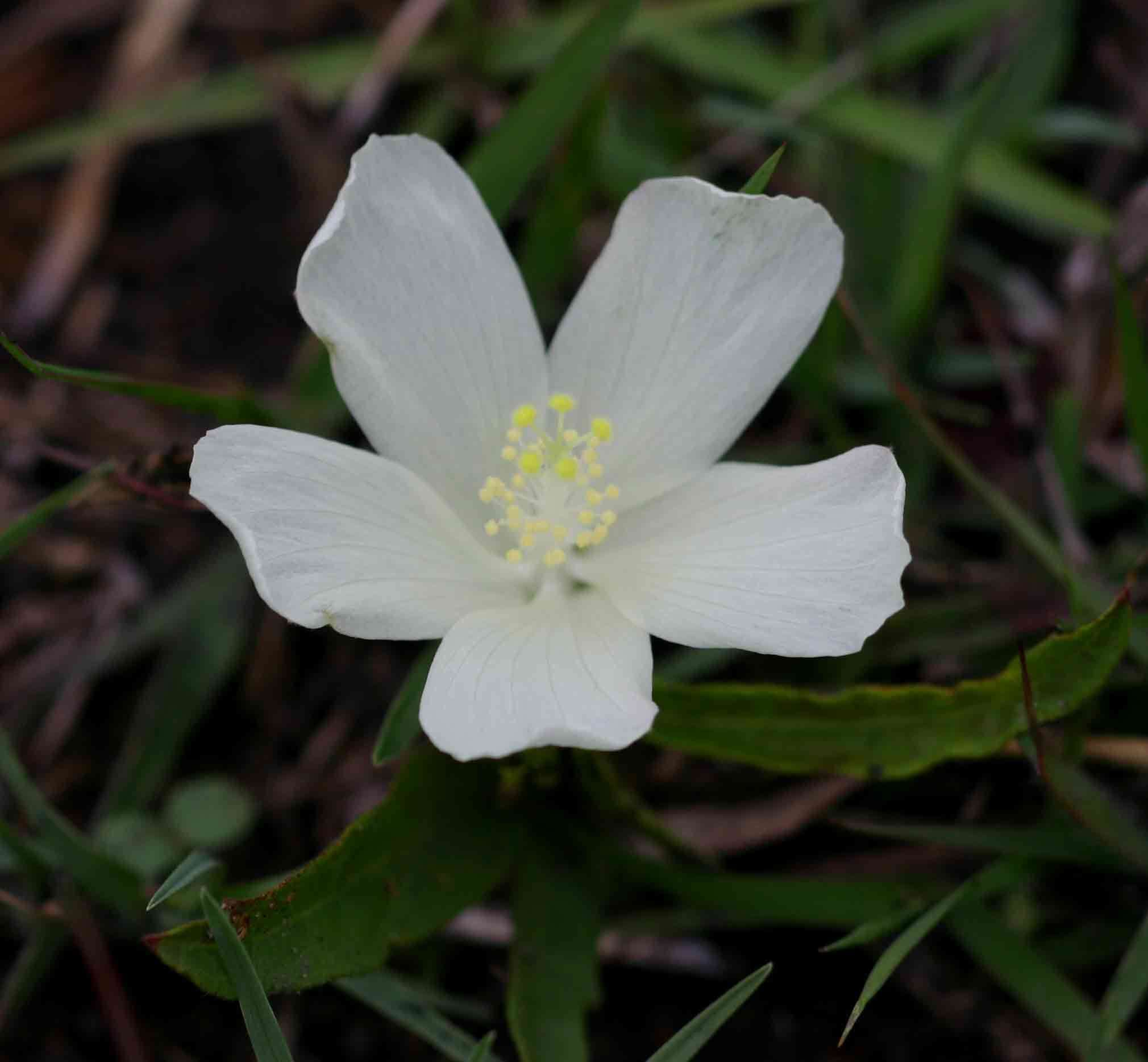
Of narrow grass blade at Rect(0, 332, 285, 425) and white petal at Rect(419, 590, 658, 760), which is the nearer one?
white petal at Rect(419, 590, 658, 760)

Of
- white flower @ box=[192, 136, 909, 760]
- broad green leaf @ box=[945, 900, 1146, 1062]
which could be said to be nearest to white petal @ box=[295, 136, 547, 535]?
white flower @ box=[192, 136, 909, 760]

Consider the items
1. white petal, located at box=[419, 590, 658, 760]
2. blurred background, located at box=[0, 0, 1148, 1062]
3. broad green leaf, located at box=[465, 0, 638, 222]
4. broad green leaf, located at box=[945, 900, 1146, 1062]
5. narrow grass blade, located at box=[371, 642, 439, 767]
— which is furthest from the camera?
broad green leaf, located at box=[465, 0, 638, 222]

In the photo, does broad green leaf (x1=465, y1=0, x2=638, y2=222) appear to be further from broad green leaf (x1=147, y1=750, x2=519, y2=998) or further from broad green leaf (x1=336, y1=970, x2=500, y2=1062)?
broad green leaf (x1=336, y1=970, x2=500, y2=1062)

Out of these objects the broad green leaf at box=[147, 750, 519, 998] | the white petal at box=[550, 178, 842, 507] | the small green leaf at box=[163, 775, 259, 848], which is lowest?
the small green leaf at box=[163, 775, 259, 848]

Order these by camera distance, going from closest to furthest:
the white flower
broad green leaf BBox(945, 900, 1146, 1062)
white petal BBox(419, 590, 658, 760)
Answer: white petal BBox(419, 590, 658, 760)
the white flower
broad green leaf BBox(945, 900, 1146, 1062)

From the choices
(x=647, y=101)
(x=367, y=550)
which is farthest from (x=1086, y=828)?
(x=647, y=101)

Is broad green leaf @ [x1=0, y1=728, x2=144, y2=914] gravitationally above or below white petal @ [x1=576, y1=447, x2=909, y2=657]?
below

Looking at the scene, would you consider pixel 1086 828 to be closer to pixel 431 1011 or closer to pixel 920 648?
pixel 920 648
